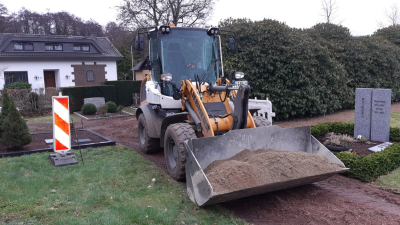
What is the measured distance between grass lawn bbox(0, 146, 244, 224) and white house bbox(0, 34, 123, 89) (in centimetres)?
2395

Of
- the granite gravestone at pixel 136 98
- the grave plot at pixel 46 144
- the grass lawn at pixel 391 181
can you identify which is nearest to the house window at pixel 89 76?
the granite gravestone at pixel 136 98

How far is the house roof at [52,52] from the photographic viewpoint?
27688mm

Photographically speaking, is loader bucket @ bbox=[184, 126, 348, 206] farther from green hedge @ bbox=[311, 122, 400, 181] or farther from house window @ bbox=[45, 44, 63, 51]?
house window @ bbox=[45, 44, 63, 51]

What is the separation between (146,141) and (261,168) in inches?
153

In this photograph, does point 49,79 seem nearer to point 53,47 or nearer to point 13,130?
point 53,47

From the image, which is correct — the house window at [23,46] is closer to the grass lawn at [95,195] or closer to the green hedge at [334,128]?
the grass lawn at [95,195]


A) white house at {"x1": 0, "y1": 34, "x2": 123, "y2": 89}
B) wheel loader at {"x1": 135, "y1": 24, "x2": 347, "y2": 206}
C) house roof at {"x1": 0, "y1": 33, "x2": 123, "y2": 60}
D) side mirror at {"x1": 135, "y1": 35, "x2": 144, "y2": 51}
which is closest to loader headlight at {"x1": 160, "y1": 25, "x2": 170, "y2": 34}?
wheel loader at {"x1": 135, "y1": 24, "x2": 347, "y2": 206}

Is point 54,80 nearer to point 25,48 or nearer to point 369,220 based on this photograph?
point 25,48

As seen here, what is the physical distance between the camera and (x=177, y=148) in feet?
18.2

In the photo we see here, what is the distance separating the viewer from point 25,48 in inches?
1136

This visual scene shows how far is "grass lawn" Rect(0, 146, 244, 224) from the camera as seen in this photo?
4281mm

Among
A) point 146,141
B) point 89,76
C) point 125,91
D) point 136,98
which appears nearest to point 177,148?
point 146,141

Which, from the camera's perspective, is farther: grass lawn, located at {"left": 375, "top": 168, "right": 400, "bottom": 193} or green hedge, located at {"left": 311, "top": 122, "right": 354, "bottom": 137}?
green hedge, located at {"left": 311, "top": 122, "right": 354, "bottom": 137}

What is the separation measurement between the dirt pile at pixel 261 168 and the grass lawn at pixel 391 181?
1.26m
